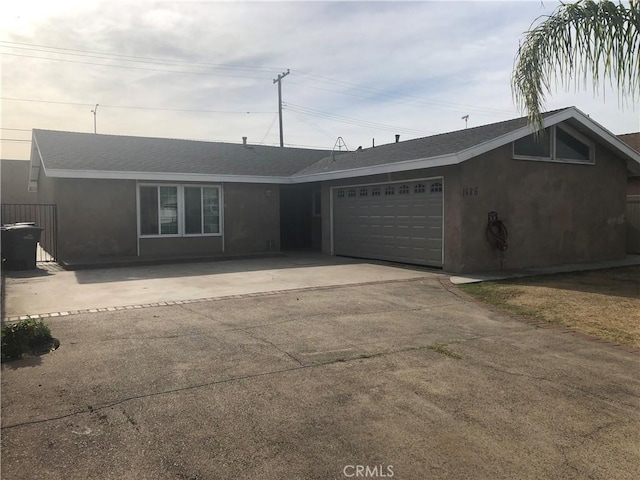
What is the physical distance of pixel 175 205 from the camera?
48.9ft

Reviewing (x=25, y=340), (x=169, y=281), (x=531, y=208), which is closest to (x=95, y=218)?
(x=169, y=281)

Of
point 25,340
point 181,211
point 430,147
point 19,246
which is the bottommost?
point 25,340

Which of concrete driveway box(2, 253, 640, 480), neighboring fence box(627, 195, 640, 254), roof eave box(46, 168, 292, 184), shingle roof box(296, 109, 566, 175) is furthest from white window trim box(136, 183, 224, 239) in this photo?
neighboring fence box(627, 195, 640, 254)

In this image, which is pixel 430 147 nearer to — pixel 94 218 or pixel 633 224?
pixel 633 224

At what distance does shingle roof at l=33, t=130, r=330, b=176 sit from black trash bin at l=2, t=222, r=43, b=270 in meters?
1.79

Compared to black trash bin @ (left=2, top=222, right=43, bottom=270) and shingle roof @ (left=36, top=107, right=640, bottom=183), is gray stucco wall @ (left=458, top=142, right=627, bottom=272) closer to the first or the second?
shingle roof @ (left=36, top=107, right=640, bottom=183)

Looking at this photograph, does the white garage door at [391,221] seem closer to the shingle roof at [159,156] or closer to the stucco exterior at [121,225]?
the stucco exterior at [121,225]

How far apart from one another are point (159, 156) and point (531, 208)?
36.9ft

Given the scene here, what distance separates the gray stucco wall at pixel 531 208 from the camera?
452 inches

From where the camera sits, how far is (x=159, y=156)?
1597 cm

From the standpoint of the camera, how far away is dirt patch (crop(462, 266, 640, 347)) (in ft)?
22.0

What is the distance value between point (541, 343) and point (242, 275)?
708cm

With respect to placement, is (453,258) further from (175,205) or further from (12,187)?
(12,187)

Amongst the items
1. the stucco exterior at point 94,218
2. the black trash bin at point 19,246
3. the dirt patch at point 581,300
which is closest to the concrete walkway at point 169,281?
the black trash bin at point 19,246
